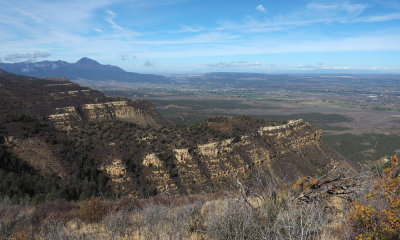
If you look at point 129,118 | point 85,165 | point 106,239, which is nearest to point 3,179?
point 85,165

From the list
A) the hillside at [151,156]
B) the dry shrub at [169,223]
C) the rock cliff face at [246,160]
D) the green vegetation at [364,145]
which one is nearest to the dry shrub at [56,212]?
the dry shrub at [169,223]

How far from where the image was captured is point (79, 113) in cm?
5494

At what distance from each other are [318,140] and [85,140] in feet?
111

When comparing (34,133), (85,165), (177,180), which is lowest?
(177,180)

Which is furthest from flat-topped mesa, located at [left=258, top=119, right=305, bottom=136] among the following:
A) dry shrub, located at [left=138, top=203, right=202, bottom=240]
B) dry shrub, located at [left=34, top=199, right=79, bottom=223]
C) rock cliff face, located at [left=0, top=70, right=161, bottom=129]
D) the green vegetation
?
rock cliff face, located at [left=0, top=70, right=161, bottom=129]

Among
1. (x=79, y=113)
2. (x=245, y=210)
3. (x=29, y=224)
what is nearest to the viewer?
(x=245, y=210)

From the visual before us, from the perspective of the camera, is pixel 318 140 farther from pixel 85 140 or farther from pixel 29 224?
pixel 29 224

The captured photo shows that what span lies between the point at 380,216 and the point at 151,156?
79.1 feet

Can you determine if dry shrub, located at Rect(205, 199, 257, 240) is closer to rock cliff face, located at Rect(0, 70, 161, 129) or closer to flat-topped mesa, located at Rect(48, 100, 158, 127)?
rock cliff face, located at Rect(0, 70, 161, 129)

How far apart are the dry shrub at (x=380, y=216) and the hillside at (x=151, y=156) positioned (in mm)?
12081

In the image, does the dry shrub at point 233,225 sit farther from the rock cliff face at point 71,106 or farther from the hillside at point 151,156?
the rock cliff face at point 71,106

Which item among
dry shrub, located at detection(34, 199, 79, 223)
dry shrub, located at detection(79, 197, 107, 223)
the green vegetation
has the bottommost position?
the green vegetation

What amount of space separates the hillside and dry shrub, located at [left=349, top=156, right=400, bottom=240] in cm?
1208

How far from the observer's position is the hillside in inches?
908
